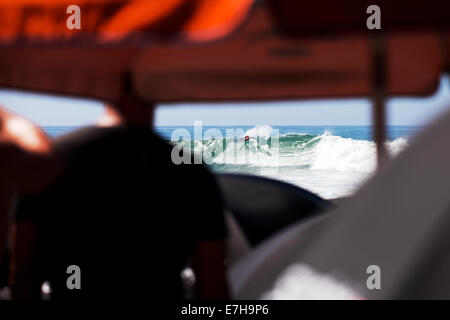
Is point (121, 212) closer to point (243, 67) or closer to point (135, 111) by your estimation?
point (135, 111)

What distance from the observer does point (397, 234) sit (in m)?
1.40

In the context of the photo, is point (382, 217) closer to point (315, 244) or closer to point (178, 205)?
point (315, 244)

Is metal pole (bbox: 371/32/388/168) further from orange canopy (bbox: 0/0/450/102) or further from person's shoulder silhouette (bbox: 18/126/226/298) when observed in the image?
person's shoulder silhouette (bbox: 18/126/226/298)

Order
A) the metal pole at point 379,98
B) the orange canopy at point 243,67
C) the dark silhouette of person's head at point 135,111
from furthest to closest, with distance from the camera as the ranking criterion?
the orange canopy at point 243,67, the metal pole at point 379,98, the dark silhouette of person's head at point 135,111

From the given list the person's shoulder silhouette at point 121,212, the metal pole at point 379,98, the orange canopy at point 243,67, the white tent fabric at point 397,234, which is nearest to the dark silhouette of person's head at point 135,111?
the person's shoulder silhouette at point 121,212

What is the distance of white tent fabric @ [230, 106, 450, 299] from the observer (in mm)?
1340

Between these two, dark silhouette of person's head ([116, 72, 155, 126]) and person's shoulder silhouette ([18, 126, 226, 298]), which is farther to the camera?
dark silhouette of person's head ([116, 72, 155, 126])

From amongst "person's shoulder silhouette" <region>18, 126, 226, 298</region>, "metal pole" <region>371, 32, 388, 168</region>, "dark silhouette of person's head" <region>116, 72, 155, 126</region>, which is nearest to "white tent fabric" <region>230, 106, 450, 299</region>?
"person's shoulder silhouette" <region>18, 126, 226, 298</region>

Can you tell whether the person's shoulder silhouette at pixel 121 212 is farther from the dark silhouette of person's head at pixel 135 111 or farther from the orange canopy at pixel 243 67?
the orange canopy at pixel 243 67

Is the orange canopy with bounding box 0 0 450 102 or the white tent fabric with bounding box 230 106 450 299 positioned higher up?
the orange canopy with bounding box 0 0 450 102

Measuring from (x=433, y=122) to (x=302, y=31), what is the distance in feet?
1.68

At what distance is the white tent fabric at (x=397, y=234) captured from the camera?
1.34 meters

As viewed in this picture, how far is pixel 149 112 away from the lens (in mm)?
2207
